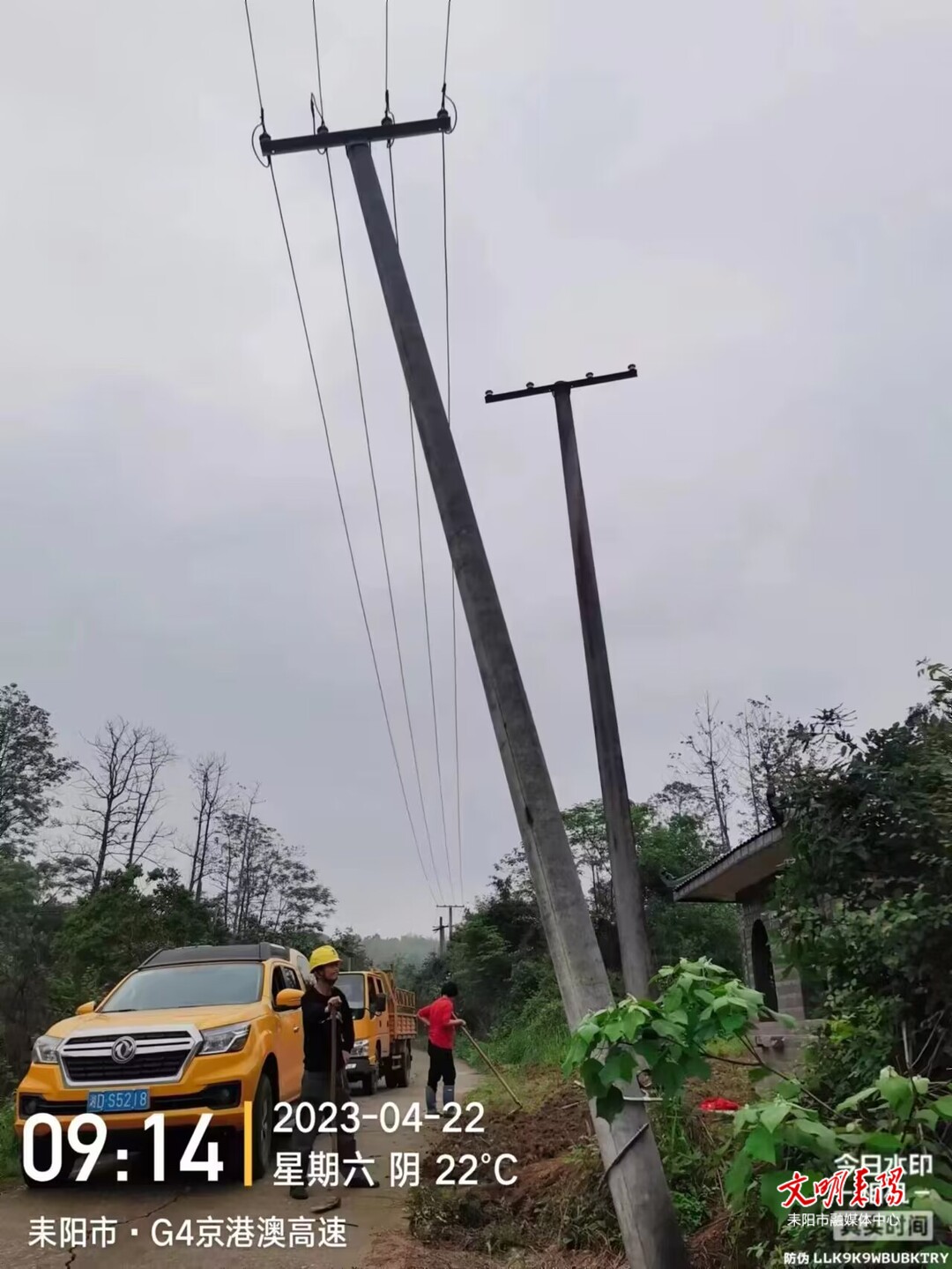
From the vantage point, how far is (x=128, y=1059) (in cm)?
634

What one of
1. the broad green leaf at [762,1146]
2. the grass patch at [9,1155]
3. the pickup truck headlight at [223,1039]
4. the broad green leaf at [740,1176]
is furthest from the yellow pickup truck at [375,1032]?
the broad green leaf at [762,1146]

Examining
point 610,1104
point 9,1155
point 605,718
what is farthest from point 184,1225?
point 605,718

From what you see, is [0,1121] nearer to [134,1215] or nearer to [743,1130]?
[134,1215]

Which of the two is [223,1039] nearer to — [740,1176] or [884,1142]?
[740,1176]

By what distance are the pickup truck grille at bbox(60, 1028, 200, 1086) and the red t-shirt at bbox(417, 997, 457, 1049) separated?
462cm

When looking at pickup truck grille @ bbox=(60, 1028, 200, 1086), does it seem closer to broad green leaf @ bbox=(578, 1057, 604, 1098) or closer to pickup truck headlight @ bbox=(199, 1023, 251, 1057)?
pickup truck headlight @ bbox=(199, 1023, 251, 1057)

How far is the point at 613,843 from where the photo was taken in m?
9.49

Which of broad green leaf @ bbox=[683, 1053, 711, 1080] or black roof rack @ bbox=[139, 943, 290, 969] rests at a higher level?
black roof rack @ bbox=[139, 943, 290, 969]

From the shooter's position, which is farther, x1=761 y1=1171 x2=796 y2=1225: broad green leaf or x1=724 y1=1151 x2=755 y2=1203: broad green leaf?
x1=761 y1=1171 x2=796 y2=1225: broad green leaf

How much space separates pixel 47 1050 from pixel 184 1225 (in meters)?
1.59

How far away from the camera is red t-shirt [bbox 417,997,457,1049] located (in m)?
10.6

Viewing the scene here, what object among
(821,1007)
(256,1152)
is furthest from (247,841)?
(821,1007)

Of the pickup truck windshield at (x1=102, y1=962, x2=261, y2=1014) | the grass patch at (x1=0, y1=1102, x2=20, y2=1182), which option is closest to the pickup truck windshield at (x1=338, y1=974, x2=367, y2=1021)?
the pickup truck windshield at (x1=102, y1=962, x2=261, y2=1014)

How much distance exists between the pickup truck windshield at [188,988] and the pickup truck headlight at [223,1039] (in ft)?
2.87
